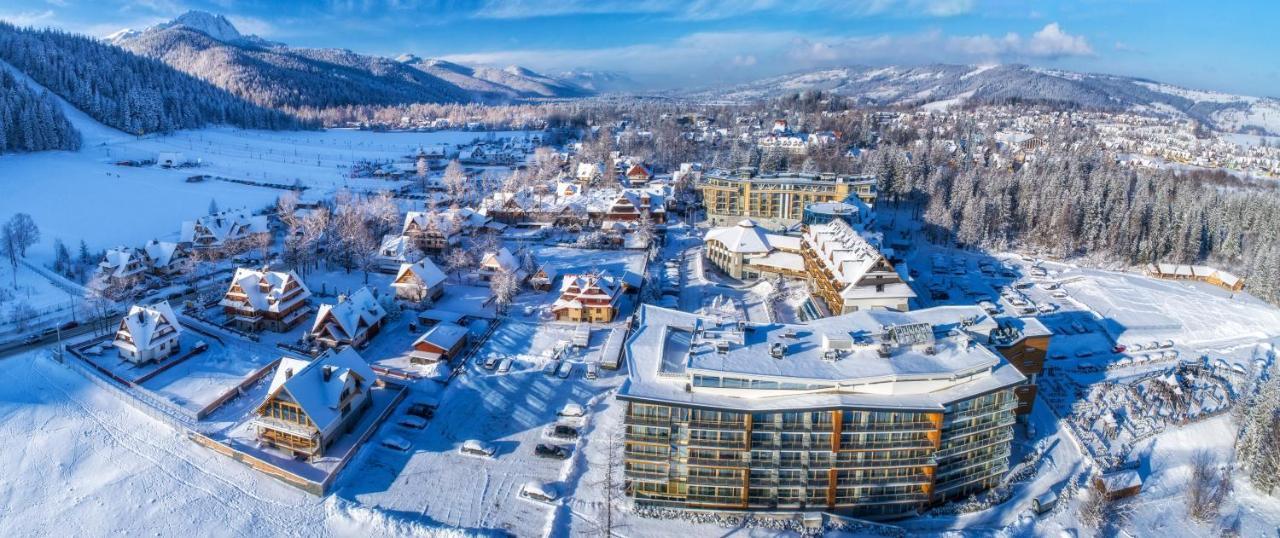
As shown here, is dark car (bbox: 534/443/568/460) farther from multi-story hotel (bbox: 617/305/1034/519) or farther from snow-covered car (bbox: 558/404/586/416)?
multi-story hotel (bbox: 617/305/1034/519)

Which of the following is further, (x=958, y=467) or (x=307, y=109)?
(x=307, y=109)

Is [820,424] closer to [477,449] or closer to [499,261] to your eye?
[477,449]

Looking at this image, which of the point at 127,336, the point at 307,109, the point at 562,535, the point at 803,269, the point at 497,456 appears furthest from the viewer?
the point at 307,109

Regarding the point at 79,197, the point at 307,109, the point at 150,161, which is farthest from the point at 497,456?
the point at 307,109

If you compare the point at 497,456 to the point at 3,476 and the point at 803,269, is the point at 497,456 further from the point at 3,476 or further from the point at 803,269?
the point at 803,269

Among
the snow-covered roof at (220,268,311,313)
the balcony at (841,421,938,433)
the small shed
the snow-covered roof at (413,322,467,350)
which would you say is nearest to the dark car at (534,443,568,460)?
the snow-covered roof at (413,322,467,350)

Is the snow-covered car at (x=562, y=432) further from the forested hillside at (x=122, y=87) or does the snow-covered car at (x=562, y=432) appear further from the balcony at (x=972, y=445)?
the forested hillside at (x=122, y=87)
